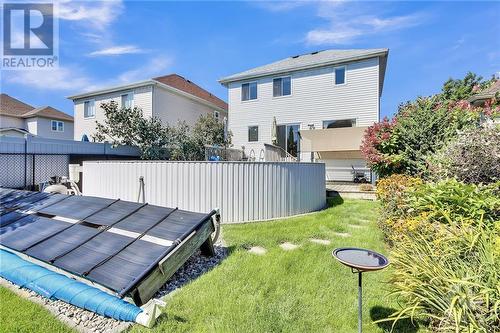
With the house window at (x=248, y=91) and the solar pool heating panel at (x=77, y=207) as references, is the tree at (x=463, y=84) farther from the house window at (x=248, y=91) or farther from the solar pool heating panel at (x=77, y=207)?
the solar pool heating panel at (x=77, y=207)

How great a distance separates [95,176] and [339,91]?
14.4 meters

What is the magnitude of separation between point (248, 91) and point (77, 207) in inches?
608

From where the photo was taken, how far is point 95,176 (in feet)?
31.8

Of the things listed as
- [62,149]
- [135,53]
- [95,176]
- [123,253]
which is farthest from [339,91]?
[62,149]

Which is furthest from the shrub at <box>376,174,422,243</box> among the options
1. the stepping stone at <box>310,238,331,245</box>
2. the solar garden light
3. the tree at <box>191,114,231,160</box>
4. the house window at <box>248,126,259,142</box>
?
the house window at <box>248,126,259,142</box>

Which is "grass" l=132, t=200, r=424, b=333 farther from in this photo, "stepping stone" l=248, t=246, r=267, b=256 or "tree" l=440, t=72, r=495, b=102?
"tree" l=440, t=72, r=495, b=102

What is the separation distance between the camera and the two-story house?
15.1 m

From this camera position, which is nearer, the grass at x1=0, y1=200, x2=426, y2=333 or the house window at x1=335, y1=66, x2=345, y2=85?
the grass at x1=0, y1=200, x2=426, y2=333

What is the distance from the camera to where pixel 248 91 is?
19.3m

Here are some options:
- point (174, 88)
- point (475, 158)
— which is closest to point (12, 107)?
point (174, 88)

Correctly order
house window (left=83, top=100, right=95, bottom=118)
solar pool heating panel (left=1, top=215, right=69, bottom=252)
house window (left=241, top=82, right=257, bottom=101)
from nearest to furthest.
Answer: solar pool heating panel (left=1, top=215, right=69, bottom=252)
house window (left=241, top=82, right=257, bottom=101)
house window (left=83, top=100, right=95, bottom=118)

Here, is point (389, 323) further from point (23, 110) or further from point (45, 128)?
point (23, 110)

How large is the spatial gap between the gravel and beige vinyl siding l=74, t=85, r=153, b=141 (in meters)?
17.1

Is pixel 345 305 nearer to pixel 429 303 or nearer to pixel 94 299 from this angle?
pixel 429 303
